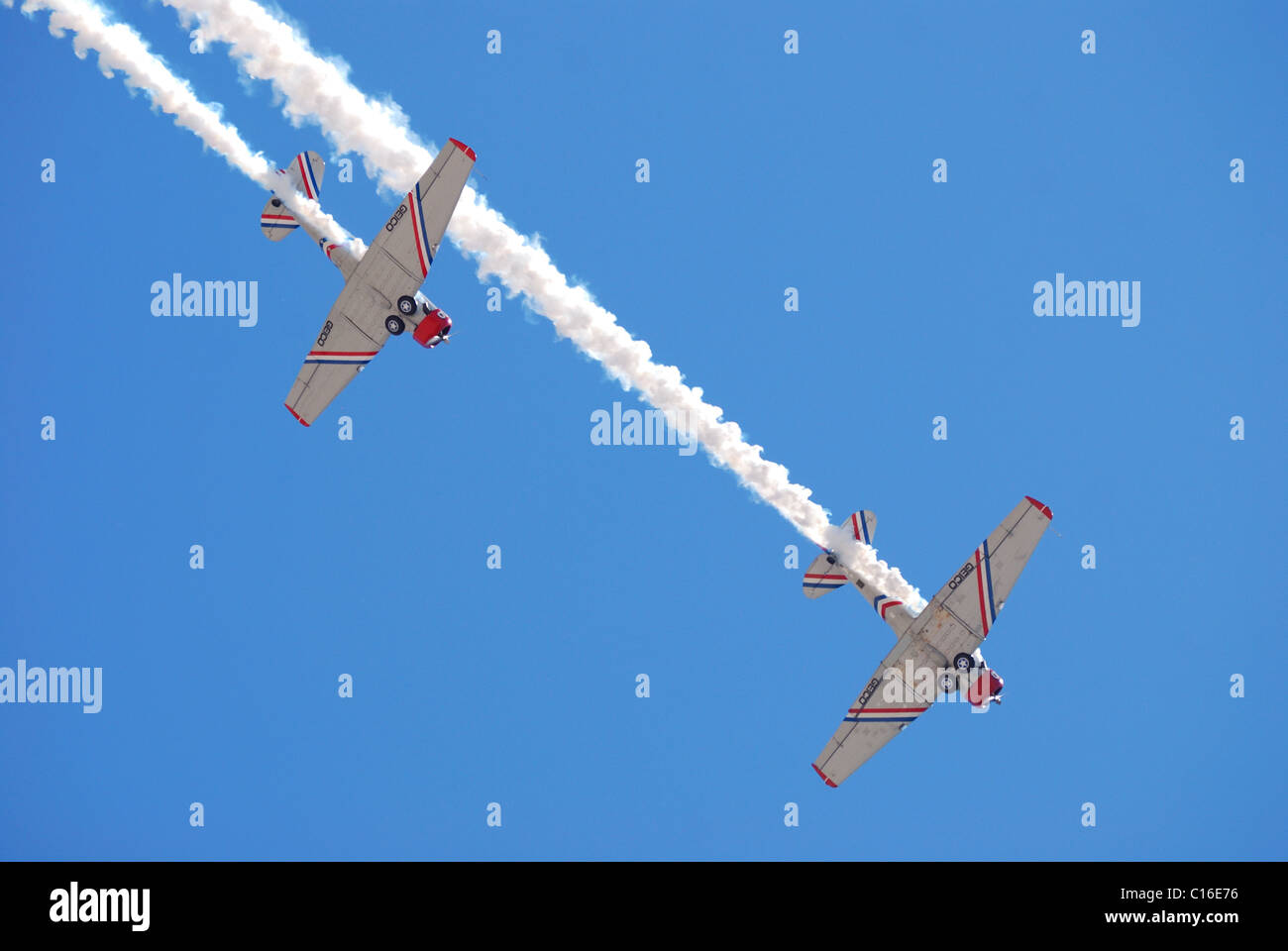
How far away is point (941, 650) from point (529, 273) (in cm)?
1903

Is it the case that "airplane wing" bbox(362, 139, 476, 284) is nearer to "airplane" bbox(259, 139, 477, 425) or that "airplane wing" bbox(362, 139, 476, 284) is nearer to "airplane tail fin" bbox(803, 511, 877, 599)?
"airplane" bbox(259, 139, 477, 425)

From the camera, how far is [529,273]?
5434cm

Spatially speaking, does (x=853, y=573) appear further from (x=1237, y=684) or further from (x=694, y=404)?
(x=1237, y=684)

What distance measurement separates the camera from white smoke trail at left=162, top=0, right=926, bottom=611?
5278 centimetres

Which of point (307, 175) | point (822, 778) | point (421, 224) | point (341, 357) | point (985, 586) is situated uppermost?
point (307, 175)


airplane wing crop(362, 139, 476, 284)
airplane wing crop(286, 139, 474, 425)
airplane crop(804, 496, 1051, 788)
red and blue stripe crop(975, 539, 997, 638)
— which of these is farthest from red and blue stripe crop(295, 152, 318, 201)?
red and blue stripe crop(975, 539, 997, 638)

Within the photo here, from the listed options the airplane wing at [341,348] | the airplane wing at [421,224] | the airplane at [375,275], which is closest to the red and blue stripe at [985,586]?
the airplane at [375,275]

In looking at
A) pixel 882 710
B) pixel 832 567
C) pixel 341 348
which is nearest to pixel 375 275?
pixel 341 348

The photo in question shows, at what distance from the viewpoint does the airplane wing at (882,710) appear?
51906mm

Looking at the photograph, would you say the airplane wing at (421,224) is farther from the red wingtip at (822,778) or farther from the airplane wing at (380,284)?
the red wingtip at (822,778)

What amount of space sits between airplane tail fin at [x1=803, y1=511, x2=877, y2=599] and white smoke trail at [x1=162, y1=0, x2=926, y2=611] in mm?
374

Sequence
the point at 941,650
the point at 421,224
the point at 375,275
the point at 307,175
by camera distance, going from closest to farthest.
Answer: the point at 421,224, the point at 375,275, the point at 941,650, the point at 307,175

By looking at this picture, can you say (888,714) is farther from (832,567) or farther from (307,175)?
(307,175)

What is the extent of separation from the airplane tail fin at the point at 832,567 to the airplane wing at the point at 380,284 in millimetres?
16335
